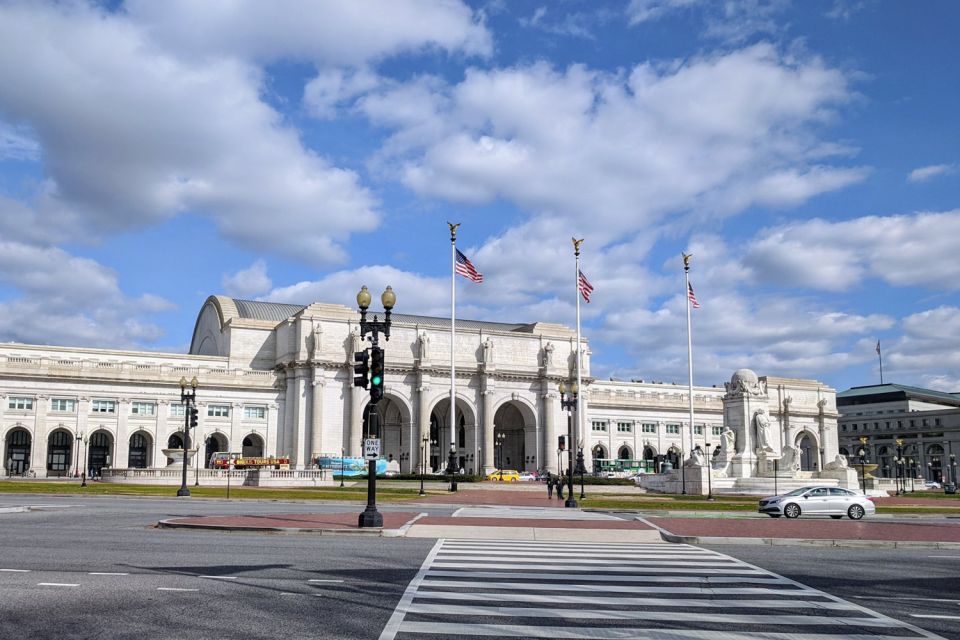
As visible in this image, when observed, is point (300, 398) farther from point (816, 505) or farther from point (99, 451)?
point (816, 505)

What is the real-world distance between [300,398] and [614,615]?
9517 centimetres

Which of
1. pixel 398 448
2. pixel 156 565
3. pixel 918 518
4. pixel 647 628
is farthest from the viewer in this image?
A: pixel 398 448

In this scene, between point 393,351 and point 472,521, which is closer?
point 472,521

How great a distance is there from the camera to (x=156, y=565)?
1664 centimetres

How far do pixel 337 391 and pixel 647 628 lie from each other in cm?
9665

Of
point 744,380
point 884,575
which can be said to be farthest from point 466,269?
point 884,575

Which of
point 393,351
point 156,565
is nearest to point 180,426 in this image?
point 393,351

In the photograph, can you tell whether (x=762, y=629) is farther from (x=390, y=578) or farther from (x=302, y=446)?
(x=302, y=446)

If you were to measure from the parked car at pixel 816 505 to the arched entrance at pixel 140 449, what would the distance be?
80079mm

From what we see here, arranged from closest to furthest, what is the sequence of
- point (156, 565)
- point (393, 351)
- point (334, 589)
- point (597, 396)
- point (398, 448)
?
point (334, 589), point (156, 565), point (393, 351), point (398, 448), point (597, 396)

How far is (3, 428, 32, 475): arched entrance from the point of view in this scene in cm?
9556

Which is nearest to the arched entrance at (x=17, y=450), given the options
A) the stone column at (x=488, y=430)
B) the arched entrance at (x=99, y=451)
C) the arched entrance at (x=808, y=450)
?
the arched entrance at (x=99, y=451)

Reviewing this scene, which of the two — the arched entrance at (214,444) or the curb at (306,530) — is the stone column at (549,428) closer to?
the arched entrance at (214,444)

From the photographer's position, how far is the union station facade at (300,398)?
96562 millimetres
